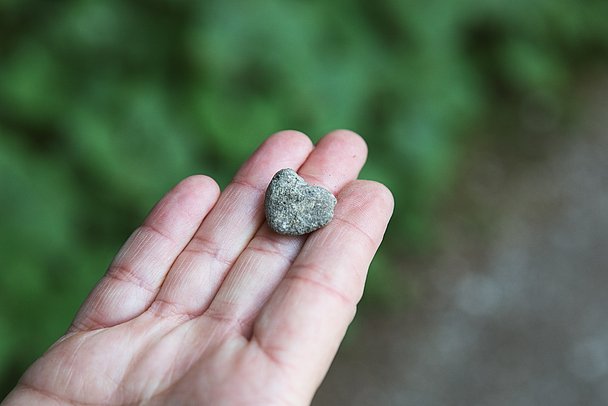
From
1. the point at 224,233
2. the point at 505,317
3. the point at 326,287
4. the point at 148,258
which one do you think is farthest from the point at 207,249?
the point at 505,317

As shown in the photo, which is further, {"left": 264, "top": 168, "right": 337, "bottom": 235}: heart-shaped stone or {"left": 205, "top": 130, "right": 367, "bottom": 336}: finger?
{"left": 264, "top": 168, "right": 337, "bottom": 235}: heart-shaped stone

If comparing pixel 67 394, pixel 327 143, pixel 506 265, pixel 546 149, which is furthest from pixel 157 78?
pixel 546 149

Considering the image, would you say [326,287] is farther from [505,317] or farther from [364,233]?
[505,317]

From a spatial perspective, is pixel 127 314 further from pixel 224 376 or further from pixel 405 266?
pixel 405 266

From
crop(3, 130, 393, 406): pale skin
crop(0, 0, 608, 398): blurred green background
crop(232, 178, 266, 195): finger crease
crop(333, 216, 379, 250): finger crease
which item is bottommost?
crop(3, 130, 393, 406): pale skin

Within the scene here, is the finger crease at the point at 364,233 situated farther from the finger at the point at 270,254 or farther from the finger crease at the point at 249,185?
the finger crease at the point at 249,185

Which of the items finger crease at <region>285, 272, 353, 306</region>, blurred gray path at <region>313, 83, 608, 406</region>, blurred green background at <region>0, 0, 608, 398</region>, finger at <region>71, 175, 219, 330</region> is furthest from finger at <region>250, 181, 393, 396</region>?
blurred gray path at <region>313, 83, 608, 406</region>

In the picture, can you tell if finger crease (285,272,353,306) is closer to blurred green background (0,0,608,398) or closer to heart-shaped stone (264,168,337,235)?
heart-shaped stone (264,168,337,235)

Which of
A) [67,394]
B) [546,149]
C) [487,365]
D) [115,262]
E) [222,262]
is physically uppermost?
[546,149]
